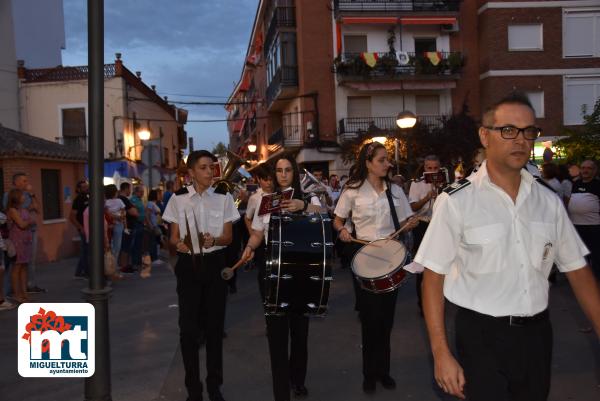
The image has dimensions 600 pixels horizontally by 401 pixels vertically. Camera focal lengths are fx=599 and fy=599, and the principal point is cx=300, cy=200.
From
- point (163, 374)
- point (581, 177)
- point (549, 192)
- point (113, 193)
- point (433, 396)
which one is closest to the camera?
point (549, 192)

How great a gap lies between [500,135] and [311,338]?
14.5 feet

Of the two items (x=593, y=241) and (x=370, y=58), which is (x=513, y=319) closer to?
(x=593, y=241)

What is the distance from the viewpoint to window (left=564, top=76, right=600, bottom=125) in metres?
30.9

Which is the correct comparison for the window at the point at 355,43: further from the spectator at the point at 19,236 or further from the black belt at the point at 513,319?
the black belt at the point at 513,319

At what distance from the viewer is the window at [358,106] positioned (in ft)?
105

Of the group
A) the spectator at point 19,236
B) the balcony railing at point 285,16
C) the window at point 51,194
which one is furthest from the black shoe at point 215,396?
the balcony railing at point 285,16

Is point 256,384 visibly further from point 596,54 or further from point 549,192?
point 596,54

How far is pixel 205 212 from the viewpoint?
16.3 ft

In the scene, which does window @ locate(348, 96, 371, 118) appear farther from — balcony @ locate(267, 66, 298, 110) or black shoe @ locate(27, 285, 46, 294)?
black shoe @ locate(27, 285, 46, 294)

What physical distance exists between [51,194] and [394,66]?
64.4 ft

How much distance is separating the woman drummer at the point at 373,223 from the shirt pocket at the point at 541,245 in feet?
7.37

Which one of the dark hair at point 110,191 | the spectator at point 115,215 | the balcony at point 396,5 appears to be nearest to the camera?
the dark hair at point 110,191

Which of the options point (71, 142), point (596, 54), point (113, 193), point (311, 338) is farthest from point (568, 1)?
point (311, 338)

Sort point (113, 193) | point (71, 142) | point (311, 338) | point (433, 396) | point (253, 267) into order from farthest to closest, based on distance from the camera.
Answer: point (71, 142), point (253, 267), point (113, 193), point (311, 338), point (433, 396)
